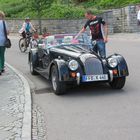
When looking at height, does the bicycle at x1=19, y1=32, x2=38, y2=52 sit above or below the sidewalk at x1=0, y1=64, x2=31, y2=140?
above

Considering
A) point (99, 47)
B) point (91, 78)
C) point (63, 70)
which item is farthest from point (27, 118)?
point (99, 47)

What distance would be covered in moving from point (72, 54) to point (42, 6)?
22601mm

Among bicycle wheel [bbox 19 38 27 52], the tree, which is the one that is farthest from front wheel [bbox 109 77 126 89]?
the tree

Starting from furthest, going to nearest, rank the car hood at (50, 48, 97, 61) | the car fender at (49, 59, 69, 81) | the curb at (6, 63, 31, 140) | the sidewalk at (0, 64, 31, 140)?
1. the car hood at (50, 48, 97, 61)
2. the car fender at (49, 59, 69, 81)
3. the sidewalk at (0, 64, 31, 140)
4. the curb at (6, 63, 31, 140)

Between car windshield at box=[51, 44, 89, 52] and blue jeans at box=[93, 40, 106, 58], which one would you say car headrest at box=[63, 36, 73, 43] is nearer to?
car windshield at box=[51, 44, 89, 52]

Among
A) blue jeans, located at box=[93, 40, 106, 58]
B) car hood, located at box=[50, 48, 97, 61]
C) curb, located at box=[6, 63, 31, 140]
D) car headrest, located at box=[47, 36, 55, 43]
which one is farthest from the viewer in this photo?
blue jeans, located at box=[93, 40, 106, 58]

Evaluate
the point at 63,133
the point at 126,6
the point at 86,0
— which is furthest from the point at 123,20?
the point at 63,133

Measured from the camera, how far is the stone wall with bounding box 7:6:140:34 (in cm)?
3012

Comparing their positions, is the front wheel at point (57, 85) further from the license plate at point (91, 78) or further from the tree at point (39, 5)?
the tree at point (39, 5)

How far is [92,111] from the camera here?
361 inches

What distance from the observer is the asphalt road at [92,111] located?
7625 mm

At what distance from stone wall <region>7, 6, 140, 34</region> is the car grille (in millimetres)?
19231

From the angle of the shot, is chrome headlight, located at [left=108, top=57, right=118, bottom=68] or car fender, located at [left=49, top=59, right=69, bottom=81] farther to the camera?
chrome headlight, located at [left=108, top=57, right=118, bottom=68]

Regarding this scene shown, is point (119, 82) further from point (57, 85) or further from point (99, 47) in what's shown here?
point (99, 47)
